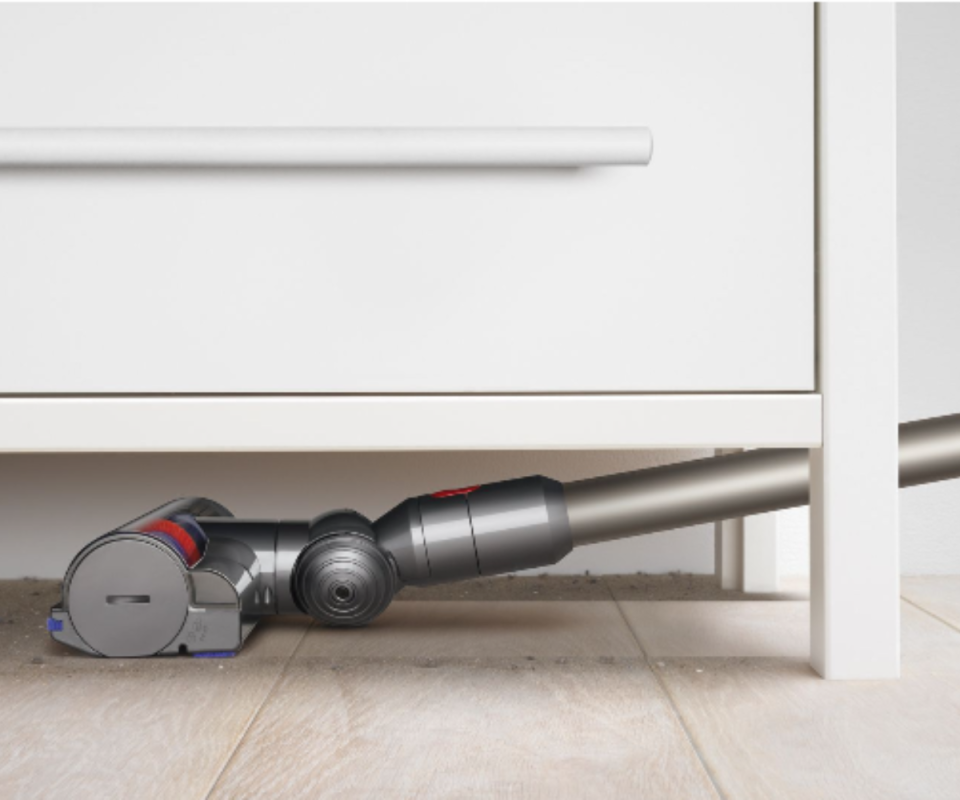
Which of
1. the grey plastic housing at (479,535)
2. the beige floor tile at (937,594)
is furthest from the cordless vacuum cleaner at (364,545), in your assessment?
the beige floor tile at (937,594)

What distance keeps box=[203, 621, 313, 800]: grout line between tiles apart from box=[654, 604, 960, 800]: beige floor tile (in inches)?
12.1

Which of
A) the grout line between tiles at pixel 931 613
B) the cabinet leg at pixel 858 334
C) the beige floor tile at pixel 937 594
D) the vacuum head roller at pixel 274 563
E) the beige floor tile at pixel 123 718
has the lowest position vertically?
the beige floor tile at pixel 937 594

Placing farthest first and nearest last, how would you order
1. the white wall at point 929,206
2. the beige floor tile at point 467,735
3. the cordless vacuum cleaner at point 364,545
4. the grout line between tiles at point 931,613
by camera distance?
the white wall at point 929,206 → the grout line between tiles at point 931,613 → the cordless vacuum cleaner at point 364,545 → the beige floor tile at point 467,735

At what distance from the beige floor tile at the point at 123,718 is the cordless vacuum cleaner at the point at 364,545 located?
1.2 inches

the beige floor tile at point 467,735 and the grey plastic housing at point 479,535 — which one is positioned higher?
the grey plastic housing at point 479,535

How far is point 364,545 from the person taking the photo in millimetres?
917

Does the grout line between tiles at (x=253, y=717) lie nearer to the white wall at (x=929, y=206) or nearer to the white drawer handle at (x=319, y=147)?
the white drawer handle at (x=319, y=147)

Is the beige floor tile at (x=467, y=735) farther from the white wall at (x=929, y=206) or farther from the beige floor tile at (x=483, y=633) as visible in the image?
the white wall at (x=929, y=206)

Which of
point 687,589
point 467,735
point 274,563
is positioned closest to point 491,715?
point 467,735

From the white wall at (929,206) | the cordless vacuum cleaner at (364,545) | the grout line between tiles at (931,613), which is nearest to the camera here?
the cordless vacuum cleaner at (364,545)

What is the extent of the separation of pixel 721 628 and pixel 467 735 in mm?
417

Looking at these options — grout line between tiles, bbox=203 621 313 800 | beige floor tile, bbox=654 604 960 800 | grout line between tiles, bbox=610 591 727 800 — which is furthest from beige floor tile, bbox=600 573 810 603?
grout line between tiles, bbox=203 621 313 800

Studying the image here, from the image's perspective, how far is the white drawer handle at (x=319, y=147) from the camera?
29.9 inches

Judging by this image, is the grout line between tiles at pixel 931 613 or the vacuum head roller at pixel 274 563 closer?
the vacuum head roller at pixel 274 563
